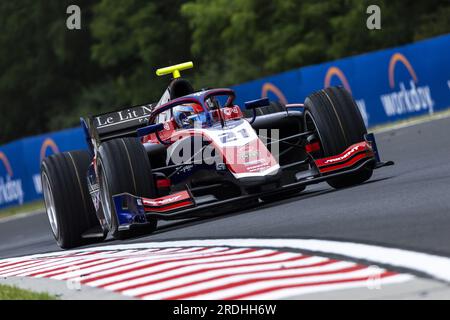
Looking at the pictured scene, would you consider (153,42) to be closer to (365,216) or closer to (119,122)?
(119,122)

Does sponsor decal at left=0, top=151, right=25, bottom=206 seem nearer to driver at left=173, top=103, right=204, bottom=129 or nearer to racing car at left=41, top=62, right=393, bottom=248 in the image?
racing car at left=41, top=62, right=393, bottom=248

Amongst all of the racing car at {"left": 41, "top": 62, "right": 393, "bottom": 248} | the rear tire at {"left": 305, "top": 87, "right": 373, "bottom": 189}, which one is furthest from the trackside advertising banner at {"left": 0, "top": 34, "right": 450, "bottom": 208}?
the rear tire at {"left": 305, "top": 87, "right": 373, "bottom": 189}

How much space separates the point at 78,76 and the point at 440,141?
43.6 meters

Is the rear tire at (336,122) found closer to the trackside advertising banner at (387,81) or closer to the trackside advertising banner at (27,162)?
the trackside advertising banner at (387,81)

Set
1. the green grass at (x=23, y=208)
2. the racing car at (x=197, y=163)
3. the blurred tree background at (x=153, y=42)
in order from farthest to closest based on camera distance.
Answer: the blurred tree background at (x=153, y=42), the green grass at (x=23, y=208), the racing car at (x=197, y=163)

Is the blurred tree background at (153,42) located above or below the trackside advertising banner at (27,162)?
above

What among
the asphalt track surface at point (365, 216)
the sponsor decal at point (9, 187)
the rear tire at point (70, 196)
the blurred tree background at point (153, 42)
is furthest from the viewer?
the blurred tree background at point (153, 42)

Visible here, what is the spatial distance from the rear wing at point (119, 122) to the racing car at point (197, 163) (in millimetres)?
259

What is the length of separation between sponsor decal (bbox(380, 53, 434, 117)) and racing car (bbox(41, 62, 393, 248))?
487 inches

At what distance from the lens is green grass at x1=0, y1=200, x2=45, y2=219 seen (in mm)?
26333

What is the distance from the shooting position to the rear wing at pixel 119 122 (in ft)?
46.6

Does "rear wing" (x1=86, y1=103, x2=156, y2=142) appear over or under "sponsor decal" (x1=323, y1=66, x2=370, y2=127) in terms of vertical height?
over

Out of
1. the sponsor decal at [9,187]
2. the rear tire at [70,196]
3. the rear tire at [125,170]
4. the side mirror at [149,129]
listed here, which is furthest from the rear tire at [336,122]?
the sponsor decal at [9,187]

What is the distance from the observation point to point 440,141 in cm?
1759
